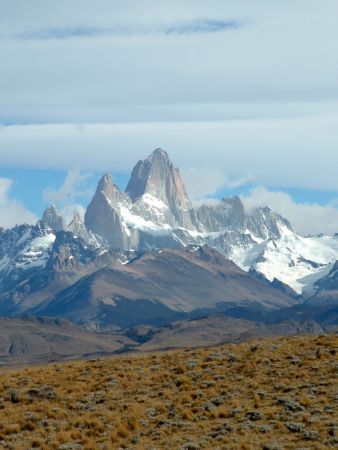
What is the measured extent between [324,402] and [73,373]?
19.6 m

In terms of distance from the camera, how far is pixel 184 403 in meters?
47.6

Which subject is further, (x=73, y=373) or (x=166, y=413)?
(x=73, y=373)

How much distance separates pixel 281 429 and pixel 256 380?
10.2 meters

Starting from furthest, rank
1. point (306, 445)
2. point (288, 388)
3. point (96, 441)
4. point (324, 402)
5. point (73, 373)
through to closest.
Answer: point (73, 373) < point (288, 388) < point (324, 402) < point (96, 441) < point (306, 445)

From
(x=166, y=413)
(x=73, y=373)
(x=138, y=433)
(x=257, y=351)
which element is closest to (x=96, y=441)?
(x=138, y=433)

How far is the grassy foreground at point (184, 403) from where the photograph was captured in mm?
40688

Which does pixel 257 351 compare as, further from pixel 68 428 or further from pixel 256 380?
pixel 68 428

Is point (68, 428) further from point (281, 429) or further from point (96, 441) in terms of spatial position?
point (281, 429)

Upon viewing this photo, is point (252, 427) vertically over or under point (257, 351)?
under

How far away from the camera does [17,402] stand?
165 ft

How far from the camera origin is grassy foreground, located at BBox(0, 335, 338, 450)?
4069 cm

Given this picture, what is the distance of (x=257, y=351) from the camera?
2422 inches

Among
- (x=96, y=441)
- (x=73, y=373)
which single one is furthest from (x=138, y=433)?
(x=73, y=373)

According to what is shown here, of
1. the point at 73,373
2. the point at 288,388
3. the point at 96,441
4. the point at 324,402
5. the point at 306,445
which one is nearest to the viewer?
the point at 306,445
